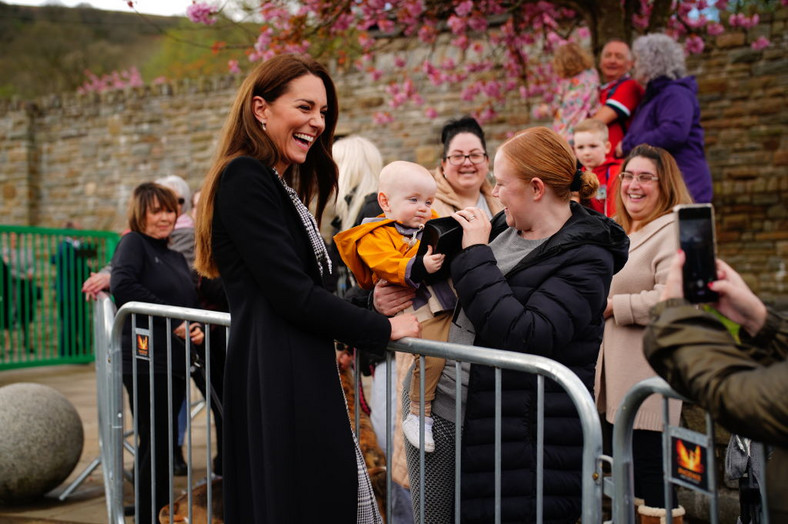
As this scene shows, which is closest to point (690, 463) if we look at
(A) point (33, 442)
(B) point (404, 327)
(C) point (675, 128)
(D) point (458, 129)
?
(B) point (404, 327)

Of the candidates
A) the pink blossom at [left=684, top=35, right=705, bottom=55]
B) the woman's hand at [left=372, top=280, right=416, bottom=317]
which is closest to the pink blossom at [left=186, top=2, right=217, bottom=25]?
the pink blossom at [left=684, top=35, right=705, bottom=55]

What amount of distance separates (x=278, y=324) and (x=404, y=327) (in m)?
0.38

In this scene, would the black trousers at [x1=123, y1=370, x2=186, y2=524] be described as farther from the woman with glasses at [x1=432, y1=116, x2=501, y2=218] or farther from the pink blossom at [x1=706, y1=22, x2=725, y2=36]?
the pink blossom at [x1=706, y1=22, x2=725, y2=36]

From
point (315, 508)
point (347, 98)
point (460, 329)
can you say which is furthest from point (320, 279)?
point (347, 98)

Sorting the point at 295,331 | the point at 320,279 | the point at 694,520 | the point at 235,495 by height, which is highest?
the point at 320,279

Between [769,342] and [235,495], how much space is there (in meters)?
1.63

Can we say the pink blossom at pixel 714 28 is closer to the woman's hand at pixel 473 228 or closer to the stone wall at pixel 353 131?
the stone wall at pixel 353 131

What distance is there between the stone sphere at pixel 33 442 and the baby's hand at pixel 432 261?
3591 mm

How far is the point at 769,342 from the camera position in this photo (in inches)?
65.4

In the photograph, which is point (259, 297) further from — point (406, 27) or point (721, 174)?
point (721, 174)

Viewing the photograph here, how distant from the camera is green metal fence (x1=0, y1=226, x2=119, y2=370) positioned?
32.8ft

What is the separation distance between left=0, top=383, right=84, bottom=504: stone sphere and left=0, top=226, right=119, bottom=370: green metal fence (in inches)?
204

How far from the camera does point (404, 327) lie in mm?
2443

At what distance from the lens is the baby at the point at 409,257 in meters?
2.55
